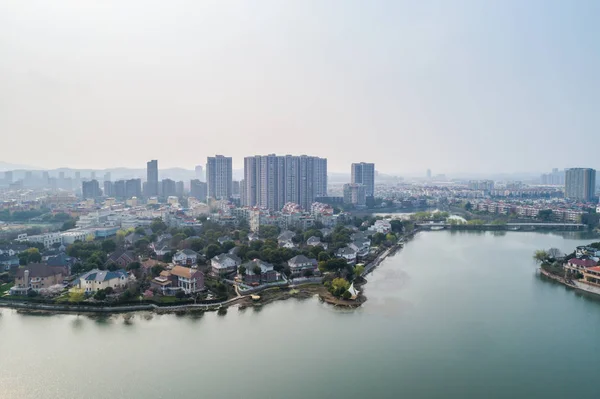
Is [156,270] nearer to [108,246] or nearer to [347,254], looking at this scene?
[108,246]

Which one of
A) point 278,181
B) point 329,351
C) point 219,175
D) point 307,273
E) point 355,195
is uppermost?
point 219,175

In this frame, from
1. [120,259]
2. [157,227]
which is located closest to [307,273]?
[120,259]

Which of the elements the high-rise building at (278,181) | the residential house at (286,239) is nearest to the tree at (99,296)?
the residential house at (286,239)

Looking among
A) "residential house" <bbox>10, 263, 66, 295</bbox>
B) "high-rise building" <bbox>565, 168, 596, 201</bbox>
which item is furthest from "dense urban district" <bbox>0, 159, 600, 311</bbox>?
"high-rise building" <bbox>565, 168, 596, 201</bbox>

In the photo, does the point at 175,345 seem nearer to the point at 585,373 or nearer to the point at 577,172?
the point at 585,373

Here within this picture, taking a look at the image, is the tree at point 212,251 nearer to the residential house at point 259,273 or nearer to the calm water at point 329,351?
the residential house at point 259,273
